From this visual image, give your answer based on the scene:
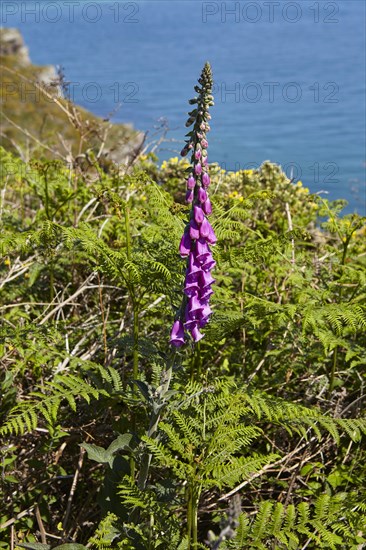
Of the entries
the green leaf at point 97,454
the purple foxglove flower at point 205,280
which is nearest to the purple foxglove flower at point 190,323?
the purple foxglove flower at point 205,280

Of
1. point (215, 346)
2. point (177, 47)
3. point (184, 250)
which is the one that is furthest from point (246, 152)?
point (177, 47)

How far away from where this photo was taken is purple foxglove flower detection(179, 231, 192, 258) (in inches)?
113

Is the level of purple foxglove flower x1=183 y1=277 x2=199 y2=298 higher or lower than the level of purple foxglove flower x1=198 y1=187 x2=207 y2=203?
lower

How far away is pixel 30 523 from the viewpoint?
3.81 metres

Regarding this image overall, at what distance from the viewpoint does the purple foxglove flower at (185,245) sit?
9.39ft

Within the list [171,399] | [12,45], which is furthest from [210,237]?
[12,45]

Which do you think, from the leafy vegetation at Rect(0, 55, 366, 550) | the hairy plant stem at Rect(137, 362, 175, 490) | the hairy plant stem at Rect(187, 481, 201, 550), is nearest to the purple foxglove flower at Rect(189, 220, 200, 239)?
the leafy vegetation at Rect(0, 55, 366, 550)

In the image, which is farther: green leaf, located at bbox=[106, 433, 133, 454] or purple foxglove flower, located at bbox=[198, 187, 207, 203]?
green leaf, located at bbox=[106, 433, 133, 454]

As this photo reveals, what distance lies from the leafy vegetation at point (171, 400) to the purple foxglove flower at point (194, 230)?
14.9 inches

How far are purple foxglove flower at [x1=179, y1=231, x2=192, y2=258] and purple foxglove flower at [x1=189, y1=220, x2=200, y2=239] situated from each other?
4cm

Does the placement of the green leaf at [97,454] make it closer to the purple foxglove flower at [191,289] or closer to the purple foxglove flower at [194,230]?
the purple foxglove flower at [191,289]

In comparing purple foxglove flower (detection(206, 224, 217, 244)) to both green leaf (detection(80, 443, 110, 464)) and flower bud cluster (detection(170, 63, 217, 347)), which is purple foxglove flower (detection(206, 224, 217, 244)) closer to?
flower bud cluster (detection(170, 63, 217, 347))

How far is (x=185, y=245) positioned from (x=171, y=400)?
84cm

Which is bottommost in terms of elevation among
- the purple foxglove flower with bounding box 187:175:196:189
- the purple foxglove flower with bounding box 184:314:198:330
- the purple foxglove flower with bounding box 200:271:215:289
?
the purple foxglove flower with bounding box 184:314:198:330
